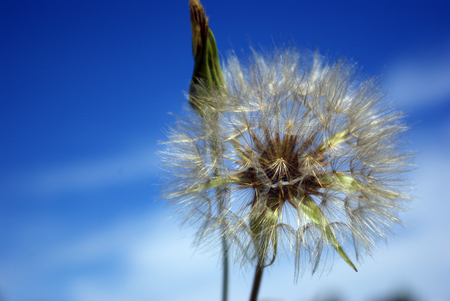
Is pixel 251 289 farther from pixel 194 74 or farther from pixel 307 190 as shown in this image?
pixel 194 74

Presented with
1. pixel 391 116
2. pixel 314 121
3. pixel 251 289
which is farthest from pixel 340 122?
pixel 251 289

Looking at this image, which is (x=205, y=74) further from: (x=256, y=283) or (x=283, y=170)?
(x=256, y=283)

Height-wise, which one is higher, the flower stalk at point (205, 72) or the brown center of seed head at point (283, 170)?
the flower stalk at point (205, 72)

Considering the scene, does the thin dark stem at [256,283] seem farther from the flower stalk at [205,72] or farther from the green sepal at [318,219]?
the green sepal at [318,219]

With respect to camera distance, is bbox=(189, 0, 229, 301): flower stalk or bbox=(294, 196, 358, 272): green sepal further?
bbox=(189, 0, 229, 301): flower stalk

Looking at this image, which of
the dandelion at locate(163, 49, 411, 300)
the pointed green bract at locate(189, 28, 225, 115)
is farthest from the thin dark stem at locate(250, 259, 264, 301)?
the pointed green bract at locate(189, 28, 225, 115)

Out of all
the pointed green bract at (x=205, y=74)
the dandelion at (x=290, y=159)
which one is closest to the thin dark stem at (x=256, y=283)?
the dandelion at (x=290, y=159)

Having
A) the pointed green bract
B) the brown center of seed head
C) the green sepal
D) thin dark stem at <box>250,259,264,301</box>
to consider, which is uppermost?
the pointed green bract

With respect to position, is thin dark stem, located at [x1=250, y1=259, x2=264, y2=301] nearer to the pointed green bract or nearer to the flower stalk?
the flower stalk

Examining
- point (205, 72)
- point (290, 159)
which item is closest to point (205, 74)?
point (205, 72)
